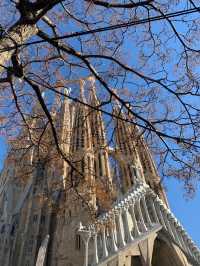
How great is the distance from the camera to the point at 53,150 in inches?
310

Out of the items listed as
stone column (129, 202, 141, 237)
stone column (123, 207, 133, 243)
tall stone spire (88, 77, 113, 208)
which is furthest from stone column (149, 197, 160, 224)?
tall stone spire (88, 77, 113, 208)

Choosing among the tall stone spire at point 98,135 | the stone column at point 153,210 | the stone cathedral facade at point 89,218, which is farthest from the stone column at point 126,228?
the tall stone spire at point 98,135

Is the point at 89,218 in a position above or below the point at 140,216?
below

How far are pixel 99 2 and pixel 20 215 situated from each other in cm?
2623

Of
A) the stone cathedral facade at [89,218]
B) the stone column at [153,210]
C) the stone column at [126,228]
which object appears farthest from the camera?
the stone column at [153,210]

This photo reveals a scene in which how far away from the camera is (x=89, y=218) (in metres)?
11.3

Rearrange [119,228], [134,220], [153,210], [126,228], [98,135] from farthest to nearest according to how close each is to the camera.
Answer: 1. [153,210]
2. [134,220]
3. [126,228]
4. [119,228]
5. [98,135]

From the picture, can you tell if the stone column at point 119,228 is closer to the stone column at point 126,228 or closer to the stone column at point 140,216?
the stone column at point 126,228

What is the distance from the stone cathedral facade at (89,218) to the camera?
8.17m

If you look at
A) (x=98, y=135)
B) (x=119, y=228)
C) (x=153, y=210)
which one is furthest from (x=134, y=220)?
(x=98, y=135)

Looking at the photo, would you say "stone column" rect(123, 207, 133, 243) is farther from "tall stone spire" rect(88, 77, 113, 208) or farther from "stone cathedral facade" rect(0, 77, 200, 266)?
"tall stone spire" rect(88, 77, 113, 208)

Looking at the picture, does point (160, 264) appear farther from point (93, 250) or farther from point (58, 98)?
point (58, 98)

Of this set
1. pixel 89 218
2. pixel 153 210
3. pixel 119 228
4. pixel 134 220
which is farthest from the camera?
pixel 153 210

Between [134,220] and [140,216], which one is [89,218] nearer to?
[134,220]
